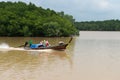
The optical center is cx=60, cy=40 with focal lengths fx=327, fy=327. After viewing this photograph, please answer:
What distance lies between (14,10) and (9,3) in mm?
11270

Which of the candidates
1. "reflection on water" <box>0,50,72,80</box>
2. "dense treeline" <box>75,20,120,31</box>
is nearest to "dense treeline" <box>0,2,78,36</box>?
"reflection on water" <box>0,50,72,80</box>

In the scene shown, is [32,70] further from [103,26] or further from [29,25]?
[103,26]

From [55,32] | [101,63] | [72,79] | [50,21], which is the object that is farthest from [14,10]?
[72,79]

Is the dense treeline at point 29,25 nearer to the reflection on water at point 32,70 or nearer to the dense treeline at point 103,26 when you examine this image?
the reflection on water at point 32,70

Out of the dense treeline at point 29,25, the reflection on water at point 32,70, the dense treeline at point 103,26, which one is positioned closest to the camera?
the reflection on water at point 32,70

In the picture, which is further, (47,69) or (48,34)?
(48,34)

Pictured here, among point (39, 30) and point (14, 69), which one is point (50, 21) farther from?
point (14, 69)

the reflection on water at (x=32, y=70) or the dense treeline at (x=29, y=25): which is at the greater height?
the dense treeline at (x=29, y=25)

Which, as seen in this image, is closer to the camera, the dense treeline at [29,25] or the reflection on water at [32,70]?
the reflection on water at [32,70]

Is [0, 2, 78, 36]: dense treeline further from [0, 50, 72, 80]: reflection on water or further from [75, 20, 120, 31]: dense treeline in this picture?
[75, 20, 120, 31]: dense treeline

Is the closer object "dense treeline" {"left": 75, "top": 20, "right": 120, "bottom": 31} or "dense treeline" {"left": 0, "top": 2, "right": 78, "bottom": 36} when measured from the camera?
"dense treeline" {"left": 0, "top": 2, "right": 78, "bottom": 36}

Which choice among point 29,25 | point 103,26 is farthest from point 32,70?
point 103,26

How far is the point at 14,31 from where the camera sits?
59.2 metres

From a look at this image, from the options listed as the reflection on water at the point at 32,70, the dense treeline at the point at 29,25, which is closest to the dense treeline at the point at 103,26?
the dense treeline at the point at 29,25
